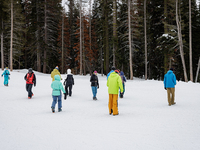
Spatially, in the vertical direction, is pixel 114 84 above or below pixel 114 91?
above

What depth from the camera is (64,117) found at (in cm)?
740

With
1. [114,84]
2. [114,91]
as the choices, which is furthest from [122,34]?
[114,91]

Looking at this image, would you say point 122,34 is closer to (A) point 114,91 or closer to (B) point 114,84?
(B) point 114,84

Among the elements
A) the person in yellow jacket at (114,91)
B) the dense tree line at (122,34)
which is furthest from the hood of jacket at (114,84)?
the dense tree line at (122,34)

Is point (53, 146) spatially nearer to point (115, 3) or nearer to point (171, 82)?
point (171, 82)

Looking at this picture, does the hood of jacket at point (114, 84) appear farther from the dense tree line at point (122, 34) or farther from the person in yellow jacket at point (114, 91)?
the dense tree line at point (122, 34)

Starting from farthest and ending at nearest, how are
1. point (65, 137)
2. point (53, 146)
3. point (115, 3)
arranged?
1. point (115, 3)
2. point (65, 137)
3. point (53, 146)

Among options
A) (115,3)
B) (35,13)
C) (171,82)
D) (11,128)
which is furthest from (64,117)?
(35,13)

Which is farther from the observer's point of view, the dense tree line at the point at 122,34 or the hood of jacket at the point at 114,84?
the dense tree line at the point at 122,34

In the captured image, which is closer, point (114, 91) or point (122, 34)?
point (114, 91)

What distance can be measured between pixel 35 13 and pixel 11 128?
3207 centimetres

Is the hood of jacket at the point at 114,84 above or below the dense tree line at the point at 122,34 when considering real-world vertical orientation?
below

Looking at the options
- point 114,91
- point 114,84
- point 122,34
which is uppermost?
point 122,34

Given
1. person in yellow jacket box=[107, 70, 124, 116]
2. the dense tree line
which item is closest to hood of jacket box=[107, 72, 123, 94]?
person in yellow jacket box=[107, 70, 124, 116]
